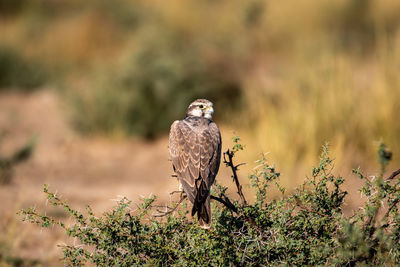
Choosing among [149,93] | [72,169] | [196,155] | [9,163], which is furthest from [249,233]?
[149,93]

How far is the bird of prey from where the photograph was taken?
358 cm

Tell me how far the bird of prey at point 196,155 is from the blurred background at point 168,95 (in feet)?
1.45

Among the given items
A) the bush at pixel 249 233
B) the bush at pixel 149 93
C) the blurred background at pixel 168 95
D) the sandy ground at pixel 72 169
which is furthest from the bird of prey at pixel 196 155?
the bush at pixel 149 93

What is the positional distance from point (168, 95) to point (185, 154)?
286 inches

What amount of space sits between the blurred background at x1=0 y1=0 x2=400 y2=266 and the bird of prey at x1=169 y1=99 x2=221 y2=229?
44 cm

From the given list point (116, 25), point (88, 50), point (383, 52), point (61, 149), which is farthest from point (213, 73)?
point (116, 25)

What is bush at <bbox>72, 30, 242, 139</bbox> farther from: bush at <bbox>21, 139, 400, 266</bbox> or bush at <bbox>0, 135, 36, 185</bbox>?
bush at <bbox>21, 139, 400, 266</bbox>

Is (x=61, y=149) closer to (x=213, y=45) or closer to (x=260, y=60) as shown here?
(x=213, y=45)

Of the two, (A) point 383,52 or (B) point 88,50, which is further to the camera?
(B) point 88,50

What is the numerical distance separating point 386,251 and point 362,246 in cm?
47

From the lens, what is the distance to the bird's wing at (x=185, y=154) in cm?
371

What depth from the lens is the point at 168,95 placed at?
11.1 m

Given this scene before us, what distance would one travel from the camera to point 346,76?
320 inches

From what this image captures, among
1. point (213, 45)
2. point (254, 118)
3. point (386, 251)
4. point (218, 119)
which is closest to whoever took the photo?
point (386, 251)
